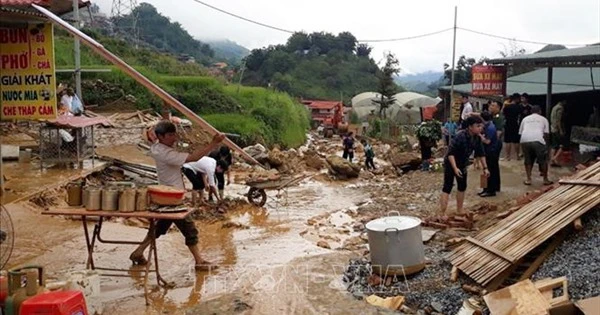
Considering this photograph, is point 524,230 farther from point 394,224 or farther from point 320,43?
point 320,43

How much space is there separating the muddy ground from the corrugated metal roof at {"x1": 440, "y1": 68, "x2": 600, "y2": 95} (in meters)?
4.44

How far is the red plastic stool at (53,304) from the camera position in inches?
198

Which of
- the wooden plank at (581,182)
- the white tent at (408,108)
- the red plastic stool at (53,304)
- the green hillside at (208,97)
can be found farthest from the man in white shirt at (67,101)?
the white tent at (408,108)

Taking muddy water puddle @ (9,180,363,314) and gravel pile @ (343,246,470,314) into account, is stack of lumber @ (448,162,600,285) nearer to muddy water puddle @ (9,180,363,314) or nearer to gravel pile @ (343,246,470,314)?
gravel pile @ (343,246,470,314)

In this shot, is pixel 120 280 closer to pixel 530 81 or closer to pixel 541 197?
pixel 541 197

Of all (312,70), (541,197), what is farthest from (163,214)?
(312,70)

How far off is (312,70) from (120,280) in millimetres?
63896

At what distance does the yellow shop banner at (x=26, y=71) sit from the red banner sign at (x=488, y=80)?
40.6ft

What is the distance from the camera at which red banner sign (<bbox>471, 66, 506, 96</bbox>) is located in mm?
16984

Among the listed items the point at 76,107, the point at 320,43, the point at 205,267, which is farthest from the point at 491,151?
the point at 320,43

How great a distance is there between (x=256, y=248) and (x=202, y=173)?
3059 millimetres

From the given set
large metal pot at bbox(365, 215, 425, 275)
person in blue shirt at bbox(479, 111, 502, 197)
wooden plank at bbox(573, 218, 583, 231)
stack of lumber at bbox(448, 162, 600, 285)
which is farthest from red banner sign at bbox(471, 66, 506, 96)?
Answer: large metal pot at bbox(365, 215, 425, 275)

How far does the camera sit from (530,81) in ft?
70.2

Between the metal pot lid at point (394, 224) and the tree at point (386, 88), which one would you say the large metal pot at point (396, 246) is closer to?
the metal pot lid at point (394, 224)
